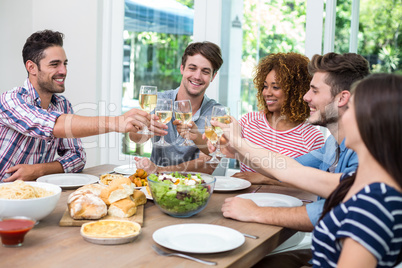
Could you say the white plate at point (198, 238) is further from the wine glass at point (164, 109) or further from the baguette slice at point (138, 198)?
the wine glass at point (164, 109)

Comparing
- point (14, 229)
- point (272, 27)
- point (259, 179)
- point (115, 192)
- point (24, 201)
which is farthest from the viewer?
point (272, 27)

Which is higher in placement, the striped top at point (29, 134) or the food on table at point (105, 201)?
the striped top at point (29, 134)

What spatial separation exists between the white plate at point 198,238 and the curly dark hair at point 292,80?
1.43 m

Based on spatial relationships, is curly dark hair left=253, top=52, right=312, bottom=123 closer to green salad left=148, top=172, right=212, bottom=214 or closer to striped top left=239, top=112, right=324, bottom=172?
striped top left=239, top=112, right=324, bottom=172

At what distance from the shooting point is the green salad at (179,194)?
59.8 inches

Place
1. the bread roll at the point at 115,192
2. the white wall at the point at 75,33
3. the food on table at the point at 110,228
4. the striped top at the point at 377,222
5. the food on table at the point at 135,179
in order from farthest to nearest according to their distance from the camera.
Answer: the white wall at the point at 75,33 < the food on table at the point at 135,179 < the bread roll at the point at 115,192 < the food on table at the point at 110,228 < the striped top at the point at 377,222

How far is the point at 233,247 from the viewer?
1.26m

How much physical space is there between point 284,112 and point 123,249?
169 cm

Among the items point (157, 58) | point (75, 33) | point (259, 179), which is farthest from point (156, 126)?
point (75, 33)

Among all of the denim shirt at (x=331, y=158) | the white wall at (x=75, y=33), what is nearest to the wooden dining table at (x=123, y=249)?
the denim shirt at (x=331, y=158)

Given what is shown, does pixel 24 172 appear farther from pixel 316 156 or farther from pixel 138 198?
pixel 316 156

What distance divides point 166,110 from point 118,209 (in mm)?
592

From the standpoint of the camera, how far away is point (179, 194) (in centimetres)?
152

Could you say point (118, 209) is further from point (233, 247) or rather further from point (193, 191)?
point (233, 247)
